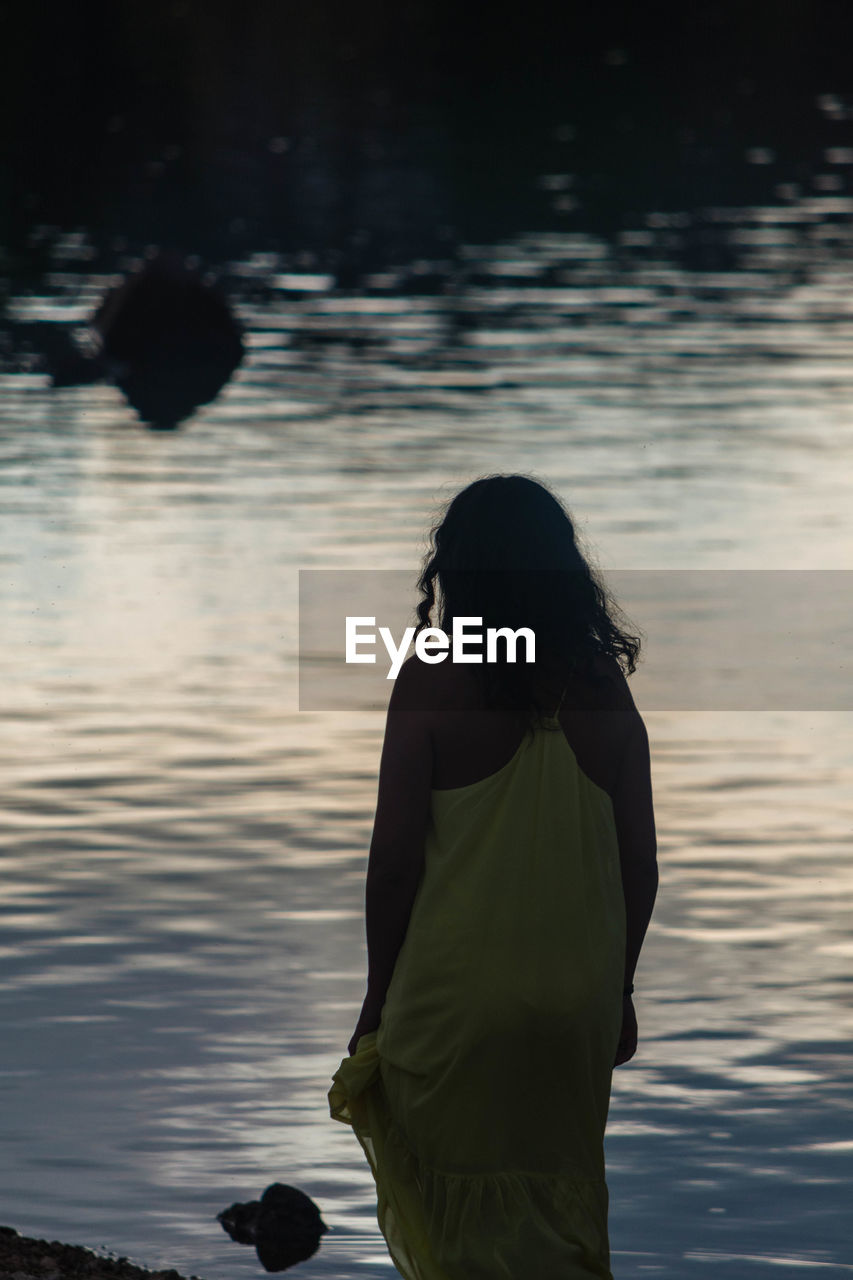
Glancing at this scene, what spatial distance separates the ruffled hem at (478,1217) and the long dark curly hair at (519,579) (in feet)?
2.38

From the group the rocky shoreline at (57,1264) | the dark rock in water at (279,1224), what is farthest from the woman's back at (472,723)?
the dark rock in water at (279,1224)

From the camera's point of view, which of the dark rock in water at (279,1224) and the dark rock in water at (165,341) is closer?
the dark rock in water at (279,1224)

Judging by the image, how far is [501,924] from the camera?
3820 millimetres

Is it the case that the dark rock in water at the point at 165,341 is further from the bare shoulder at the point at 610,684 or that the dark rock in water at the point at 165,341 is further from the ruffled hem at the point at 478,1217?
the ruffled hem at the point at 478,1217

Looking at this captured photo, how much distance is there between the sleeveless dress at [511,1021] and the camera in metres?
3.82

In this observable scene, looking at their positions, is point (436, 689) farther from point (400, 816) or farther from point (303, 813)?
point (303, 813)

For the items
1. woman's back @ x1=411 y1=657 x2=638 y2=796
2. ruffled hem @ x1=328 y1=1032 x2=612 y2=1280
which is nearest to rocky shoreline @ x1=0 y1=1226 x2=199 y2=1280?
ruffled hem @ x1=328 y1=1032 x2=612 y2=1280

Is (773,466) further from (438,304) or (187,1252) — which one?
(187,1252)

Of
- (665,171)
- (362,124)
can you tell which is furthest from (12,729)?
(362,124)

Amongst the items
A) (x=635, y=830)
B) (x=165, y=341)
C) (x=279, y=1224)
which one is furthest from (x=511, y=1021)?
(x=165, y=341)

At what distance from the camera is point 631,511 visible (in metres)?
13.9

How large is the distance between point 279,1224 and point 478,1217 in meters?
1.93

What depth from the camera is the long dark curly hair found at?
3896mm

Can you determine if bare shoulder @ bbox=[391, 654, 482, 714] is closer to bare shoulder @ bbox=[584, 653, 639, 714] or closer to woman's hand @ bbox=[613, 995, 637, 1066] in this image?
bare shoulder @ bbox=[584, 653, 639, 714]
